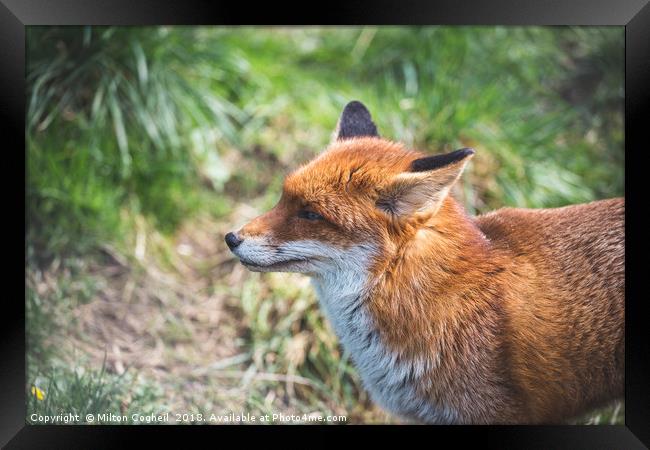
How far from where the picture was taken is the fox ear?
3137 mm

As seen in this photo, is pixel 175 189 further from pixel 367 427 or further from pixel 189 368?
pixel 367 427

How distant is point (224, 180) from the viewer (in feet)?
19.7

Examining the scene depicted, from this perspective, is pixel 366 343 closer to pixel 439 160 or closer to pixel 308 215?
pixel 308 215

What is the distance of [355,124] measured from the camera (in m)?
3.95

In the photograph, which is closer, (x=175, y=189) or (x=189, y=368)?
(x=189, y=368)

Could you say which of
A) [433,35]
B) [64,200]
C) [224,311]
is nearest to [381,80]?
[433,35]

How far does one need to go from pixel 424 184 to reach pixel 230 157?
10.3 feet

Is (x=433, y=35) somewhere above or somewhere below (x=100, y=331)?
above

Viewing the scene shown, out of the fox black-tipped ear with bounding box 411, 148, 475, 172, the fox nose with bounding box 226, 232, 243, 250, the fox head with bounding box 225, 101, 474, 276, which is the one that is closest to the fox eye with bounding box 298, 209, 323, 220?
the fox head with bounding box 225, 101, 474, 276

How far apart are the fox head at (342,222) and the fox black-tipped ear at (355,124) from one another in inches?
16.4

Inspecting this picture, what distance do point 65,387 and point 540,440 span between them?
266 cm

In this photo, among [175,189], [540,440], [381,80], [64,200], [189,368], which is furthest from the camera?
[381,80]
